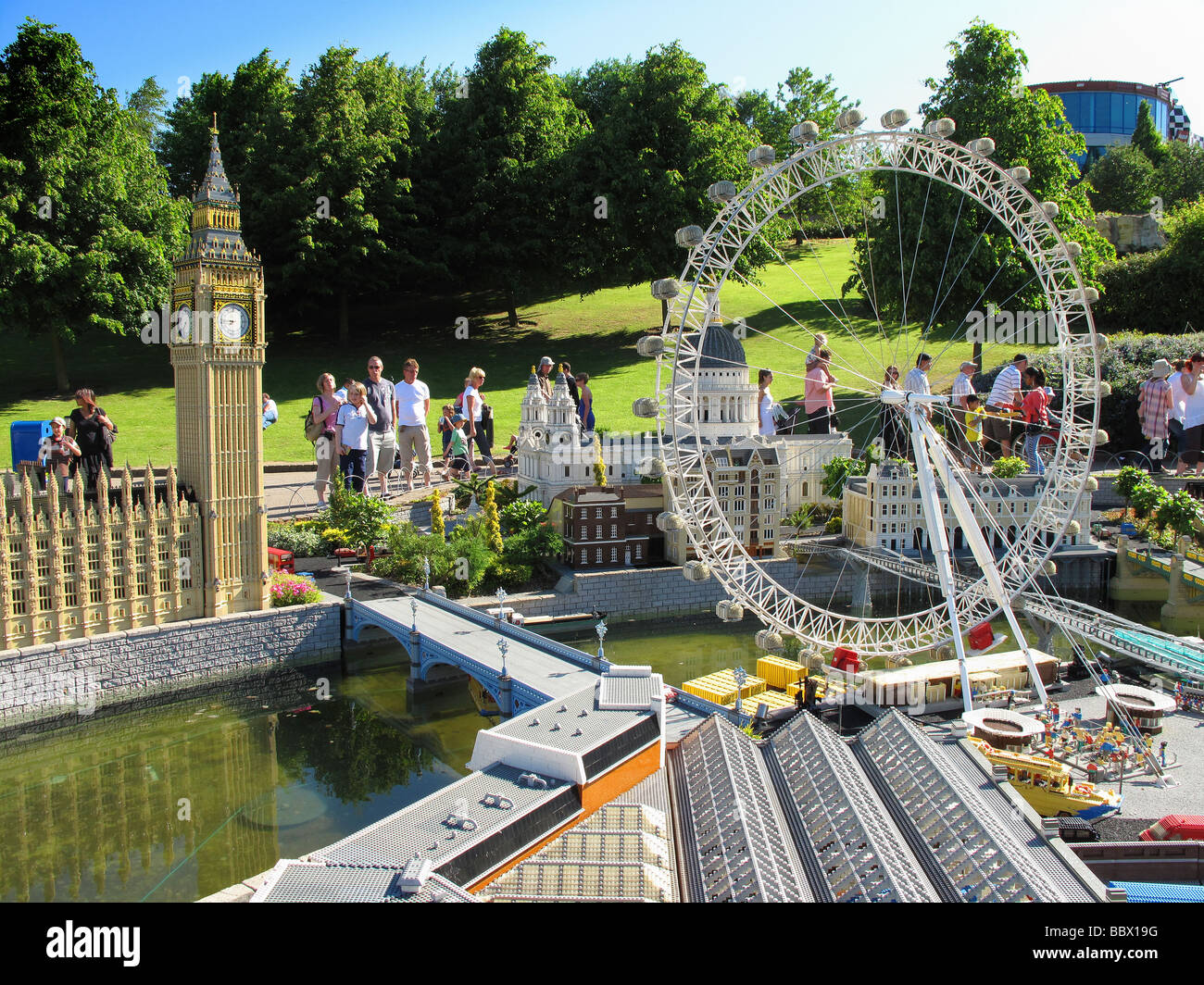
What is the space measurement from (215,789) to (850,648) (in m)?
15.1

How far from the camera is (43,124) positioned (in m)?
49.3

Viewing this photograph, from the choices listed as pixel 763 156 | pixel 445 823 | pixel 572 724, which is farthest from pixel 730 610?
pixel 763 156

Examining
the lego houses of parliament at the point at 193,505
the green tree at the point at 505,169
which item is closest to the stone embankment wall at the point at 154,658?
the lego houses of parliament at the point at 193,505

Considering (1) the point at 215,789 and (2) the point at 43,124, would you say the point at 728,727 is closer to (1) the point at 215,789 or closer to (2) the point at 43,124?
(1) the point at 215,789

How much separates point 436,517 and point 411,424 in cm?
388

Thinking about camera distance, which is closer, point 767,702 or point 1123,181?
point 767,702

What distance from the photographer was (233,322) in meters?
33.2

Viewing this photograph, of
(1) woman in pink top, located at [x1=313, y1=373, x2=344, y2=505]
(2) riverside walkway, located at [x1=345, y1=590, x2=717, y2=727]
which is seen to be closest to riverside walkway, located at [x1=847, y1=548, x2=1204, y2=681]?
(2) riverside walkway, located at [x1=345, y1=590, x2=717, y2=727]

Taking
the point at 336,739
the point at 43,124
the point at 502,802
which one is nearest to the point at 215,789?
the point at 336,739

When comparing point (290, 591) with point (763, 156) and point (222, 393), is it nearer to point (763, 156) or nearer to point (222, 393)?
point (222, 393)

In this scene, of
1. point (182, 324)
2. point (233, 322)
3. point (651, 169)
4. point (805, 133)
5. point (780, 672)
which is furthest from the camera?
point (651, 169)

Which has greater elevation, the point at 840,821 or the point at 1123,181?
the point at 1123,181

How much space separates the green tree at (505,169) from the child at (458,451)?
910 inches
